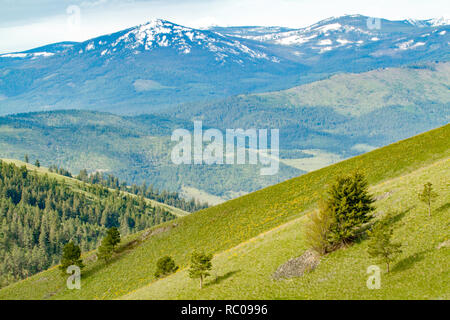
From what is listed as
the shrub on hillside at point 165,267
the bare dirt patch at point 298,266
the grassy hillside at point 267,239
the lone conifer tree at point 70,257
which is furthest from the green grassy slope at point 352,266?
the lone conifer tree at point 70,257

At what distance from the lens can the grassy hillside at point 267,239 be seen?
145ft

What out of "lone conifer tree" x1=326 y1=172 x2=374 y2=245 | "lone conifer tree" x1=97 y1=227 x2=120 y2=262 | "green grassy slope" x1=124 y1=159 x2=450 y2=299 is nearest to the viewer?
"green grassy slope" x1=124 y1=159 x2=450 y2=299

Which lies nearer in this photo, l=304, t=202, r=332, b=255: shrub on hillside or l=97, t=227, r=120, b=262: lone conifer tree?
l=304, t=202, r=332, b=255: shrub on hillside

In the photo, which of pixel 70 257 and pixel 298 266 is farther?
pixel 70 257

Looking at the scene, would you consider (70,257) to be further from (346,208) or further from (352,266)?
(352,266)

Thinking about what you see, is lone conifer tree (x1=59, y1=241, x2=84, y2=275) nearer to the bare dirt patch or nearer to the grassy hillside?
the grassy hillside

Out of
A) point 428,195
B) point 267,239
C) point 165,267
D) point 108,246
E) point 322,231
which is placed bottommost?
point 108,246

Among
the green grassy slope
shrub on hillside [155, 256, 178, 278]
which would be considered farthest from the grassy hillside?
shrub on hillside [155, 256, 178, 278]

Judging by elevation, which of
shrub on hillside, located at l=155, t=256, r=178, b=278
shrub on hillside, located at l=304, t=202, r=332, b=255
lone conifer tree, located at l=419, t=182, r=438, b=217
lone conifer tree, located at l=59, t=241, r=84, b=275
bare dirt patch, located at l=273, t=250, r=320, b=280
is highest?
lone conifer tree, located at l=419, t=182, r=438, b=217

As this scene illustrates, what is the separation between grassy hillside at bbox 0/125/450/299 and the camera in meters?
44.2

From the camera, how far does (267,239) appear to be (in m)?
62.6

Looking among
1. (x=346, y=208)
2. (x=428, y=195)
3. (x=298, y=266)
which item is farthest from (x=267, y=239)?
(x=428, y=195)
